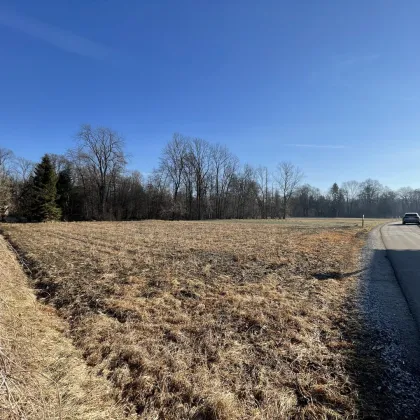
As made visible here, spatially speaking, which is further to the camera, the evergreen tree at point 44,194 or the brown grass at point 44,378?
the evergreen tree at point 44,194

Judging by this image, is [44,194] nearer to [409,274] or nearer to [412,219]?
[409,274]

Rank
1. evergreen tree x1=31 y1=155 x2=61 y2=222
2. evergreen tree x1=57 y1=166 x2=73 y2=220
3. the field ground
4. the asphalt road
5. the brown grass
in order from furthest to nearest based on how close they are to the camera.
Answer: evergreen tree x1=57 y1=166 x2=73 y2=220
evergreen tree x1=31 y1=155 x2=61 y2=222
the asphalt road
the field ground
the brown grass

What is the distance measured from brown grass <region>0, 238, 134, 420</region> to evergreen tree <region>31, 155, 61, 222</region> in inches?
1366

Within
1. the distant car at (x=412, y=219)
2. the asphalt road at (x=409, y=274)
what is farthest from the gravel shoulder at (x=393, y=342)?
the distant car at (x=412, y=219)

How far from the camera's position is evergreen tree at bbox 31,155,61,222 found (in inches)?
1355

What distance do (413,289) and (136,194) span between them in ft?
165

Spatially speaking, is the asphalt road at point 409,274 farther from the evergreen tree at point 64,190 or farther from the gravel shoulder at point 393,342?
the evergreen tree at point 64,190

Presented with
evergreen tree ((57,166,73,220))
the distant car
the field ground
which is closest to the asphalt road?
the field ground

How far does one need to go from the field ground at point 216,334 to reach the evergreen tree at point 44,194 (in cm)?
2971

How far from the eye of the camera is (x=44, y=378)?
3.02 metres

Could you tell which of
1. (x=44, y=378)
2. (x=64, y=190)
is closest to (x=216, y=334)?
(x=44, y=378)

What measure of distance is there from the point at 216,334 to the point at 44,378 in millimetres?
2326

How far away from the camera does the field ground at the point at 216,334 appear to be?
291 cm

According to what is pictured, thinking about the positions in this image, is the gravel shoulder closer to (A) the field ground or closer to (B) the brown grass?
(A) the field ground
